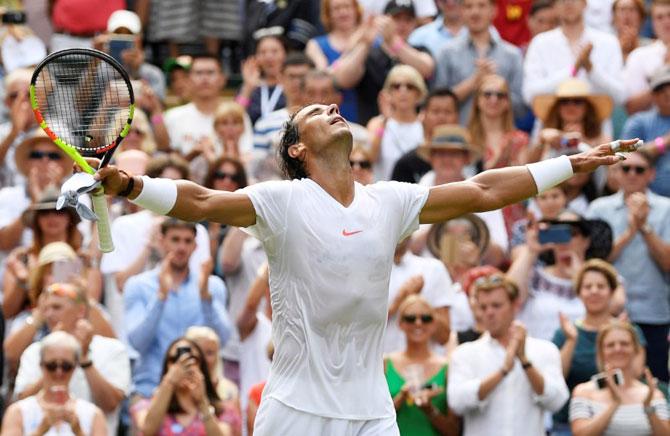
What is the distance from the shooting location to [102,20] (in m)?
16.6

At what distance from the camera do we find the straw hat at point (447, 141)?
45.3 feet

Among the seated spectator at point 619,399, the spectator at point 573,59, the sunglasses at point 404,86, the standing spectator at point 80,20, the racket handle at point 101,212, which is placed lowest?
the seated spectator at point 619,399

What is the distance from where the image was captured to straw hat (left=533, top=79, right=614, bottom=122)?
14609 mm

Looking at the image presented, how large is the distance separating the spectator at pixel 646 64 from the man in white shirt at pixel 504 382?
14.7 feet

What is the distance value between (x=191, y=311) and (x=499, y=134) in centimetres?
375

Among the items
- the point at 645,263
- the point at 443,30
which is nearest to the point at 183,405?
the point at 645,263

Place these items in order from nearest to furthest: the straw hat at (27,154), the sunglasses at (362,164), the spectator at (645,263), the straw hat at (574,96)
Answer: the spectator at (645,263) < the sunglasses at (362,164) < the straw hat at (27,154) < the straw hat at (574,96)

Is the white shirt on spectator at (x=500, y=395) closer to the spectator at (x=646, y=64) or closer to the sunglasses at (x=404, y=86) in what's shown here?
the sunglasses at (x=404, y=86)

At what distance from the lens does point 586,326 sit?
1210 centimetres

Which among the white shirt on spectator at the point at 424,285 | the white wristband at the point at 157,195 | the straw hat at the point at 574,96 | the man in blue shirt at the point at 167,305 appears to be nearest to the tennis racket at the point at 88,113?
the white wristband at the point at 157,195

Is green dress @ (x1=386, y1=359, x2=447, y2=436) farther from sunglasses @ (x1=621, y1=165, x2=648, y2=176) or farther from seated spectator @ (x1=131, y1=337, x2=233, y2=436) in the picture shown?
sunglasses @ (x1=621, y1=165, x2=648, y2=176)

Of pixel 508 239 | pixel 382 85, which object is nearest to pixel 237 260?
pixel 508 239

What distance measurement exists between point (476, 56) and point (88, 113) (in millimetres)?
7473

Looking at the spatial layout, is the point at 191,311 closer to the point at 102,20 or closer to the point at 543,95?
the point at 543,95
